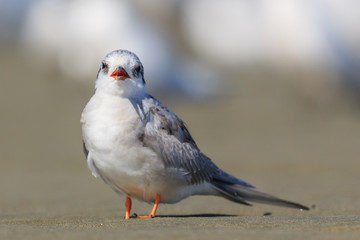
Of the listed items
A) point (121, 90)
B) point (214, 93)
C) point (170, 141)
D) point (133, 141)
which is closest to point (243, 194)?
point (170, 141)

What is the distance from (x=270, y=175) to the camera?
264 inches

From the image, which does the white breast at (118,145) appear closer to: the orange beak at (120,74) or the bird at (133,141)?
the bird at (133,141)

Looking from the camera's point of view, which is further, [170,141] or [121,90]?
[170,141]

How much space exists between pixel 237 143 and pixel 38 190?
3.19 metres

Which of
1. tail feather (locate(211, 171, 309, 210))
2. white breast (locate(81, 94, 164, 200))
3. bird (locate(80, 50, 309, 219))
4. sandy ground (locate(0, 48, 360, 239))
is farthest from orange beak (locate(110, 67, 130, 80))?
tail feather (locate(211, 171, 309, 210))

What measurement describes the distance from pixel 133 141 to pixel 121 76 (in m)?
0.37

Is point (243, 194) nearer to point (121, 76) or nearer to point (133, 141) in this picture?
point (133, 141)

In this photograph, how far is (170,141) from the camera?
13.4 ft

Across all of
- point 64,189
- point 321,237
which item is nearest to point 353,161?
point 64,189

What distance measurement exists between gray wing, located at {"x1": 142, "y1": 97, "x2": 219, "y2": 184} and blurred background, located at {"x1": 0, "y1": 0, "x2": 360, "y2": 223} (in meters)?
0.52

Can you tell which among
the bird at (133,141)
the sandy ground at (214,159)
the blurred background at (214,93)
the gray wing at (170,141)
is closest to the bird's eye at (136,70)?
the bird at (133,141)

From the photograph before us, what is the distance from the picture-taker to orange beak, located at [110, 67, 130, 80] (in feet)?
12.8

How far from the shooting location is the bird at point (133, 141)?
3836 millimetres

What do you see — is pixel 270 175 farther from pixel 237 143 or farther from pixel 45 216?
pixel 45 216
